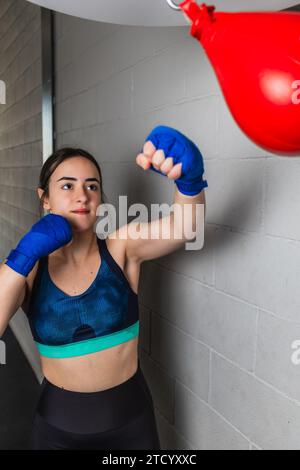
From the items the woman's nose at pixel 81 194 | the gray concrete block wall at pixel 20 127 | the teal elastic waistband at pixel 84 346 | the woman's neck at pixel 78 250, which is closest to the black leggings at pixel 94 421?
the teal elastic waistband at pixel 84 346

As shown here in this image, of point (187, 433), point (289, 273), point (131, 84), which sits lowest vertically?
point (187, 433)

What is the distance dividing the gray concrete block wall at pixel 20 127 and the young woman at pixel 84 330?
4.94ft

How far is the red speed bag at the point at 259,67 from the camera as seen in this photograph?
39cm

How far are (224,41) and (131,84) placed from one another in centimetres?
109

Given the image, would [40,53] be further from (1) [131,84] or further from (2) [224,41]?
(2) [224,41]

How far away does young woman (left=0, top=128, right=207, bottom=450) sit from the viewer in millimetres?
1073

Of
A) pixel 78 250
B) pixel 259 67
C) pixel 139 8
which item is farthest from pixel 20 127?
pixel 259 67

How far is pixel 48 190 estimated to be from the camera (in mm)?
1156

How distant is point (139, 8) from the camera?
0.54m

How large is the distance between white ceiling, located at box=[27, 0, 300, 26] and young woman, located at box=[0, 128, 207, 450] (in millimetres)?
538

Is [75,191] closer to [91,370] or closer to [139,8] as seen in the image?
[91,370]

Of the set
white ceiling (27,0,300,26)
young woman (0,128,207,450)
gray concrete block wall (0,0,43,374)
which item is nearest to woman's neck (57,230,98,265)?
young woman (0,128,207,450)
